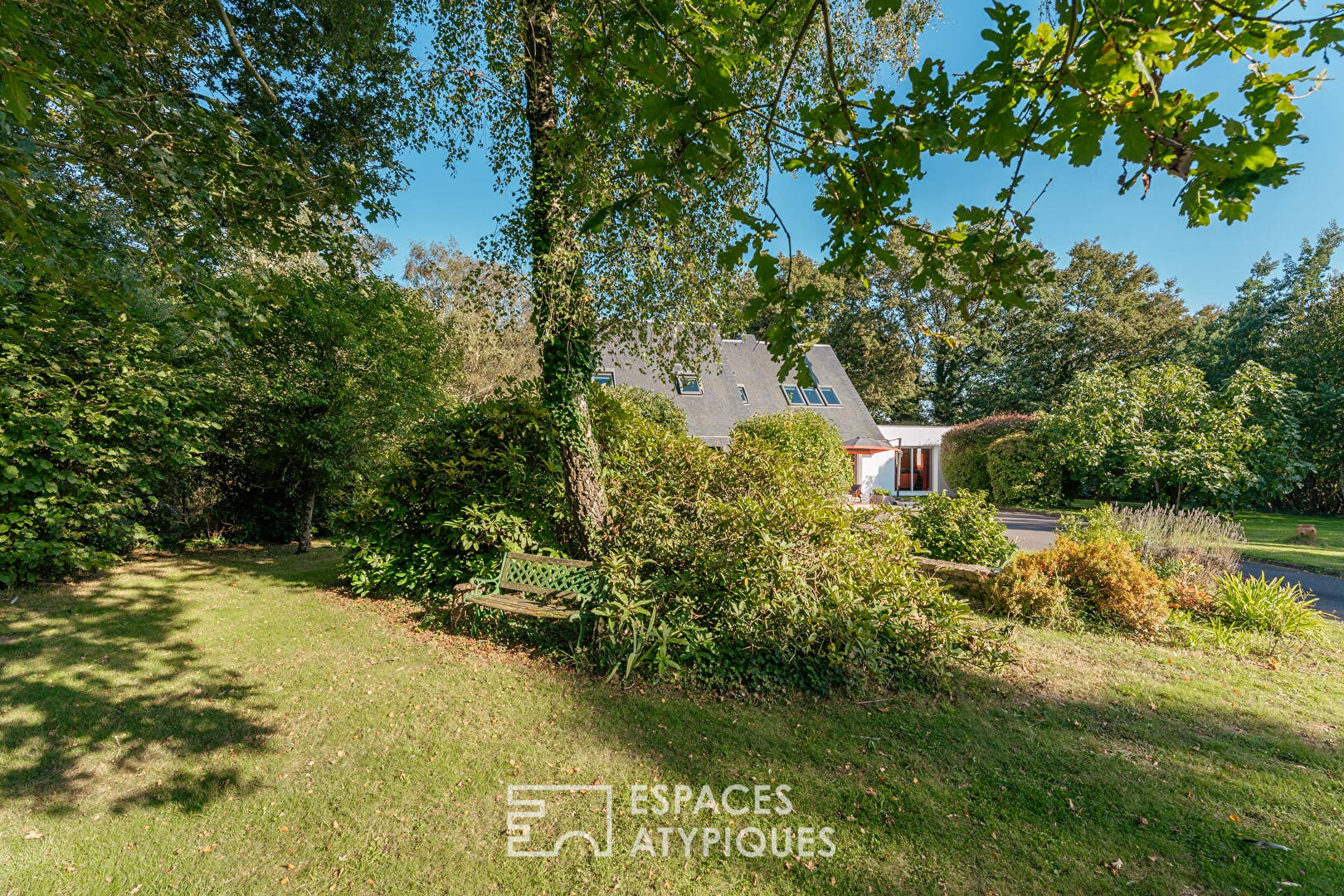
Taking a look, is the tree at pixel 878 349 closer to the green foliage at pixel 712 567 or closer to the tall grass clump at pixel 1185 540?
the tall grass clump at pixel 1185 540

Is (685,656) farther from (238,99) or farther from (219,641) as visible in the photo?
(238,99)

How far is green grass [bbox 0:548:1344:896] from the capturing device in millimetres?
2404

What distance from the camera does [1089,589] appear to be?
19.3ft

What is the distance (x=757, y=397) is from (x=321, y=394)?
15.9 meters

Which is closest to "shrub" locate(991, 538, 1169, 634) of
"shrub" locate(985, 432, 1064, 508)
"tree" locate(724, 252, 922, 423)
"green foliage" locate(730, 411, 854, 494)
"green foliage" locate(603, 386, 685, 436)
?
"green foliage" locate(730, 411, 854, 494)

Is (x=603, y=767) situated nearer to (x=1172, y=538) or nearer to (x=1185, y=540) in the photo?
(x=1172, y=538)

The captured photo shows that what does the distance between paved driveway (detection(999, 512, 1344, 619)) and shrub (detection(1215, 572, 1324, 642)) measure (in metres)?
1.35

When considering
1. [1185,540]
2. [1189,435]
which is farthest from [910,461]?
[1185,540]

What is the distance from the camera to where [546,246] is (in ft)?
16.7

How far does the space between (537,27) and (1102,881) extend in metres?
7.44

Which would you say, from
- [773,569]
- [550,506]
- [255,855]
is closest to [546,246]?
[550,506]

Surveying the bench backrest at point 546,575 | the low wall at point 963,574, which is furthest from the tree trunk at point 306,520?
the low wall at point 963,574

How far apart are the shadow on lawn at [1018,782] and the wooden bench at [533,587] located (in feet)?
3.54

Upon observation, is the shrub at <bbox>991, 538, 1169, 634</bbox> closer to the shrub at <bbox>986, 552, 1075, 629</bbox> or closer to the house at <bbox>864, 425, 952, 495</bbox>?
the shrub at <bbox>986, 552, 1075, 629</bbox>
